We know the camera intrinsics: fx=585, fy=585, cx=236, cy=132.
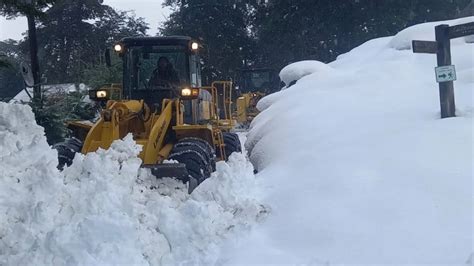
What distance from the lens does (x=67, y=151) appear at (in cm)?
759

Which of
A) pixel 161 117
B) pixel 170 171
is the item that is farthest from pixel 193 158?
A: pixel 161 117

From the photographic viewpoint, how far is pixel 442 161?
204 inches

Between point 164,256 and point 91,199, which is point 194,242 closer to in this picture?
point 164,256

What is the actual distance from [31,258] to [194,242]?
1.19 meters

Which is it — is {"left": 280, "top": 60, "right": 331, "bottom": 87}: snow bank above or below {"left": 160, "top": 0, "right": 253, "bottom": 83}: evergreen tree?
below

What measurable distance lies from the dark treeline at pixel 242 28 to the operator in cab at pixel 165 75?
70.8ft

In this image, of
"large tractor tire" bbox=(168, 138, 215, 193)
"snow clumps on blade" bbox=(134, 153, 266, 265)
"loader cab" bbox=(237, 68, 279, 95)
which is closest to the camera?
"snow clumps on blade" bbox=(134, 153, 266, 265)

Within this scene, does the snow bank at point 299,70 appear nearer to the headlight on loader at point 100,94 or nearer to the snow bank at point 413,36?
the snow bank at point 413,36

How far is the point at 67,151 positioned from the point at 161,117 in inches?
51.7

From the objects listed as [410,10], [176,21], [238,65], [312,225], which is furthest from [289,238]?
[176,21]

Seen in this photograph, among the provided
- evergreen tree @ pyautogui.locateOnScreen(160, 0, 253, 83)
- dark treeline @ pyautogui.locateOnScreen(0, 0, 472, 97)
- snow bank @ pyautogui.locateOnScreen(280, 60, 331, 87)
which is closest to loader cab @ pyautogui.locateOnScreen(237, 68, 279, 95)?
dark treeline @ pyautogui.locateOnScreen(0, 0, 472, 97)

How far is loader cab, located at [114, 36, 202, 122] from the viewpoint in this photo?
8.57m

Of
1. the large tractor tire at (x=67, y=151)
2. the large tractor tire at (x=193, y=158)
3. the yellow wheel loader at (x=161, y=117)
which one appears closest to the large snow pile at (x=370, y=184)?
the large tractor tire at (x=193, y=158)

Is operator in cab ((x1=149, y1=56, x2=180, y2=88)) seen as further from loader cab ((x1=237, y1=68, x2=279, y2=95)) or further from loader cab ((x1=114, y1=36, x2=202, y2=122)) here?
loader cab ((x1=237, y1=68, x2=279, y2=95))
